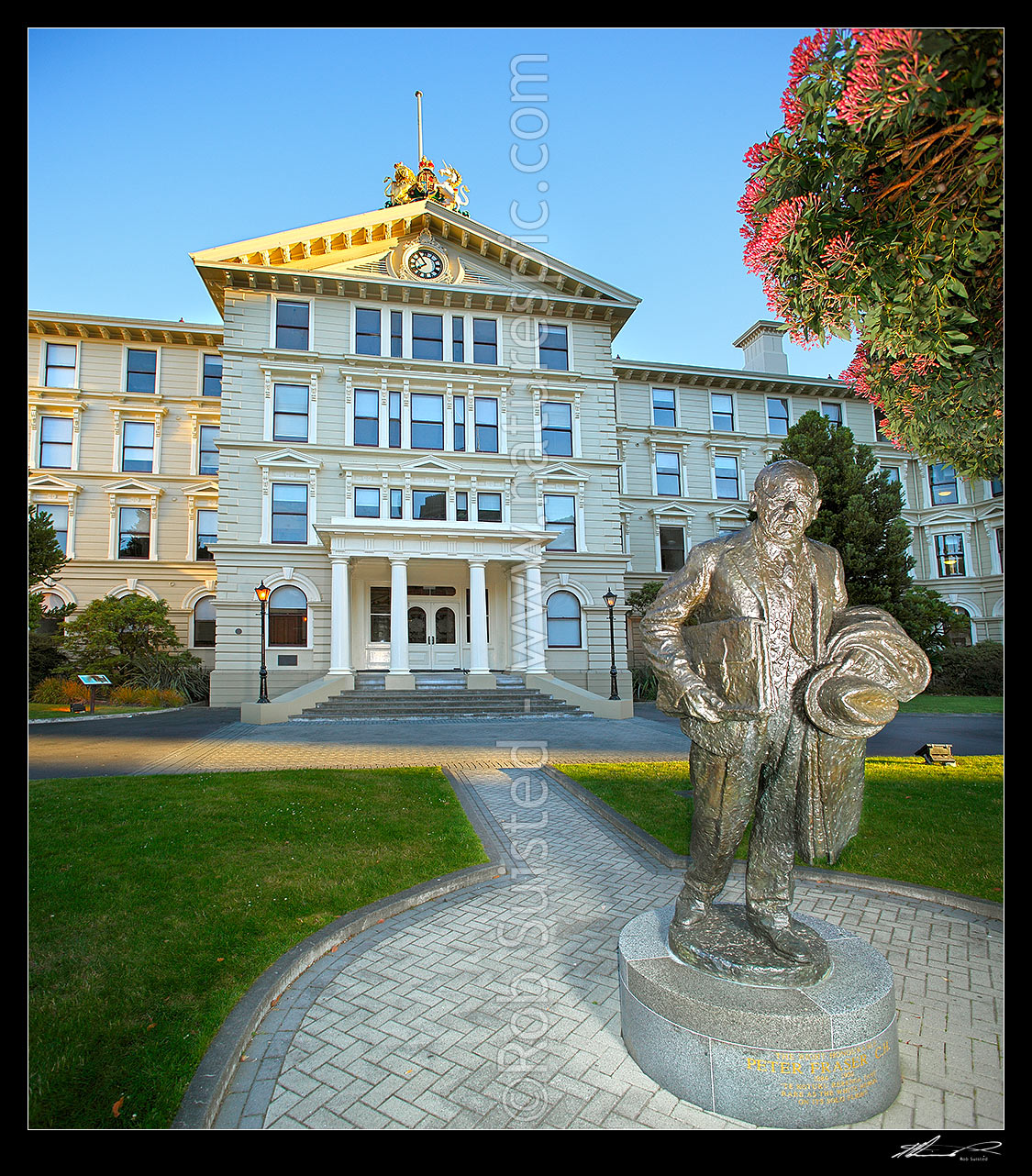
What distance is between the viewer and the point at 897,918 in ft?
16.8

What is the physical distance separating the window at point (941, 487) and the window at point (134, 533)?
41255 millimetres

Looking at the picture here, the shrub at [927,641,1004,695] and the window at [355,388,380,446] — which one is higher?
the window at [355,388,380,446]

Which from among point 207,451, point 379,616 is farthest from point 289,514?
point 207,451

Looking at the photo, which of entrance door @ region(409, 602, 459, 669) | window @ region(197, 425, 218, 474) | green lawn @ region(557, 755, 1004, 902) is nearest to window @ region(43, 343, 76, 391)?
window @ region(197, 425, 218, 474)

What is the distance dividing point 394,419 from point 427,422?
54.3 inches

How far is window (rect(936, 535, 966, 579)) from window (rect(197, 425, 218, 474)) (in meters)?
39.4

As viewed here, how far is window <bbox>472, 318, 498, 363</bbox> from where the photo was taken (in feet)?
88.6

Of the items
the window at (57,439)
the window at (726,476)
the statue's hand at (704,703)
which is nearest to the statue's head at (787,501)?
the statue's hand at (704,703)

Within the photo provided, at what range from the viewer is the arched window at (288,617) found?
24.0 m

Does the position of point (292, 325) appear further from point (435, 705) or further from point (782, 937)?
point (782, 937)

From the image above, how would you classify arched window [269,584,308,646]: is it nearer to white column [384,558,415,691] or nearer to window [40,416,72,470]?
white column [384,558,415,691]
